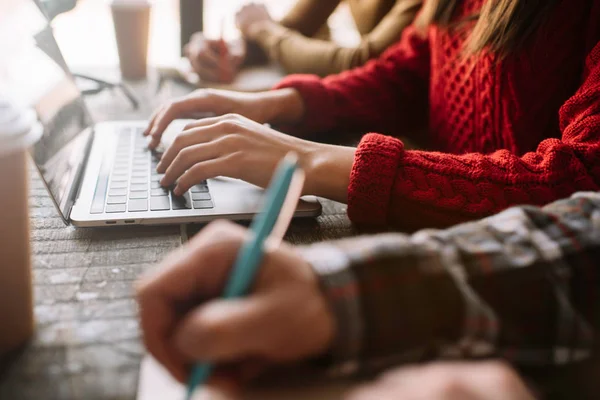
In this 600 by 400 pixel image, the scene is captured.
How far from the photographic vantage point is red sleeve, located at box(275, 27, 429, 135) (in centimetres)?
88

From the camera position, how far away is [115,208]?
23.3 inches

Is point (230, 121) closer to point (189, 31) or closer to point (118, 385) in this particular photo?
point (118, 385)

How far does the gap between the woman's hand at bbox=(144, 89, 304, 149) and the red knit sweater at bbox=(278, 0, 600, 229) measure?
0.03 meters

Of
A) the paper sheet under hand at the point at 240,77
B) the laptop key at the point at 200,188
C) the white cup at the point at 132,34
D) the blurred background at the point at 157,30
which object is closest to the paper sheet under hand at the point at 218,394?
the laptop key at the point at 200,188

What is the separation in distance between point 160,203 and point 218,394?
32 centimetres

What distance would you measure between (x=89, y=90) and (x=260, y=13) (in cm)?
53

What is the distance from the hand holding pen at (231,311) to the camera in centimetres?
28

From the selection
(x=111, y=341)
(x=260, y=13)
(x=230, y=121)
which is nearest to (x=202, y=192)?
(x=230, y=121)

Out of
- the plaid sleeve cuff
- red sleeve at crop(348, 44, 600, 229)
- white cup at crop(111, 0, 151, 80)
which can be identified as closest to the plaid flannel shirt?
the plaid sleeve cuff

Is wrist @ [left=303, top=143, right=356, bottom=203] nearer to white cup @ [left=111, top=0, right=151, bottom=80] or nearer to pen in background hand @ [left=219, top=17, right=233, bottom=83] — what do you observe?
pen in background hand @ [left=219, top=17, right=233, bottom=83]

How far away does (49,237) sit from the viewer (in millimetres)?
557

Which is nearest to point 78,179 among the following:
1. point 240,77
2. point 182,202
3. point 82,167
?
point 82,167

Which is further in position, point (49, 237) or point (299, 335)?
point (49, 237)

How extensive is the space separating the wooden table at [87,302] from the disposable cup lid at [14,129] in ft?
0.51
